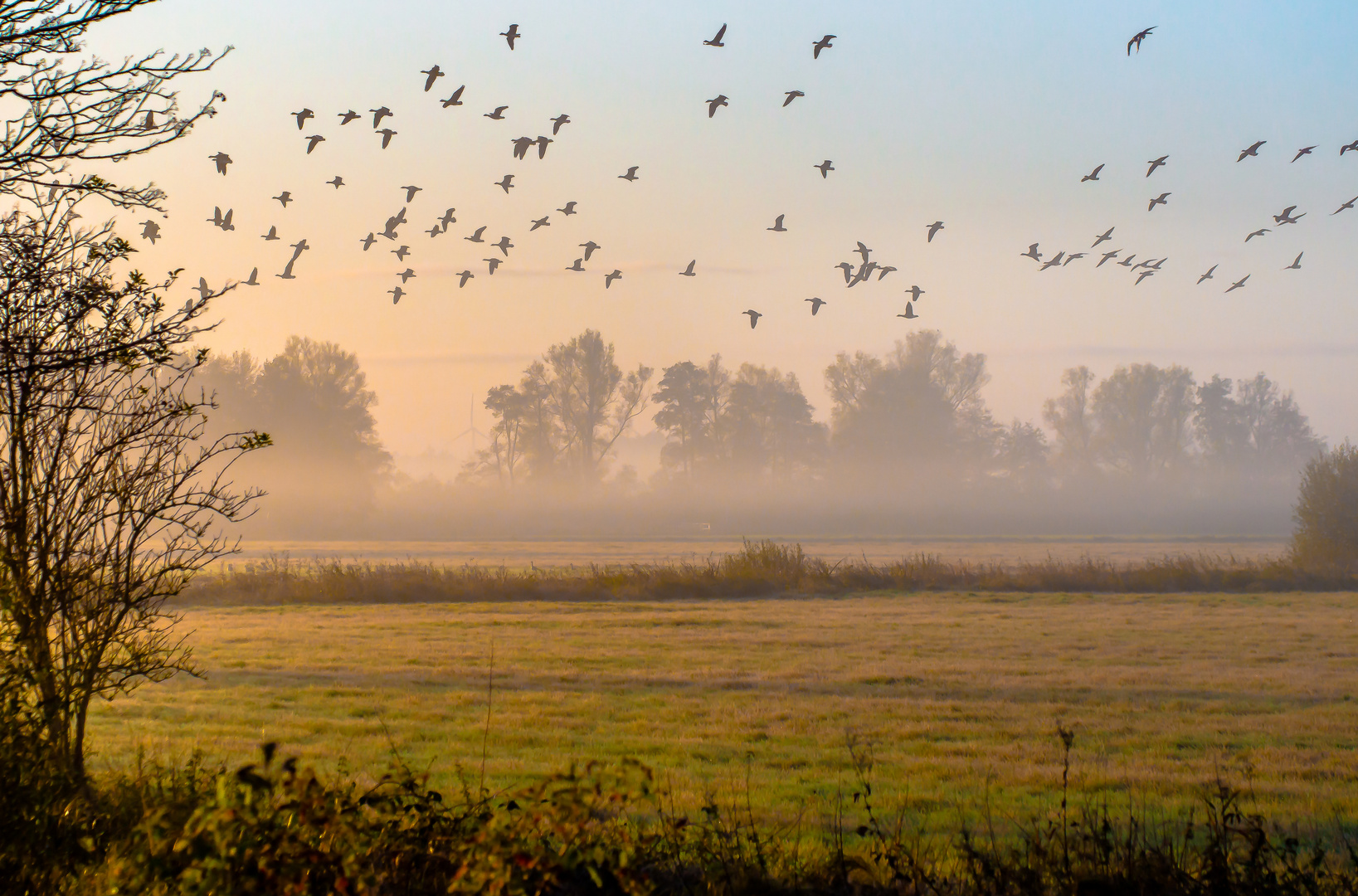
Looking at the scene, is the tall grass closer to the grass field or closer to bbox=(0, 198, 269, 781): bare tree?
the grass field

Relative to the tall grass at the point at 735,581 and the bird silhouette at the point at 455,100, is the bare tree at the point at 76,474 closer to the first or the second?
the bird silhouette at the point at 455,100

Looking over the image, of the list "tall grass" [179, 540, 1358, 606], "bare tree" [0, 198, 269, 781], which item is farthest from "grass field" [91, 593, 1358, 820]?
"tall grass" [179, 540, 1358, 606]

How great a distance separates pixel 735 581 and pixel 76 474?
23.0 metres

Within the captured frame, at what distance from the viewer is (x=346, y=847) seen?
388 centimetres

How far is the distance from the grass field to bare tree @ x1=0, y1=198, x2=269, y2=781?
869mm

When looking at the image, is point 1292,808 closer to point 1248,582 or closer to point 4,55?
point 4,55

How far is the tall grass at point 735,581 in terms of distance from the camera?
26.8 meters

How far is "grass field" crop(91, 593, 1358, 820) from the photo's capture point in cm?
920

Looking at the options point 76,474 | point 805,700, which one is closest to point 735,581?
point 805,700

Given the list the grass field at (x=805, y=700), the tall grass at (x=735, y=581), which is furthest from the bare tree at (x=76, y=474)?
the tall grass at (x=735, y=581)

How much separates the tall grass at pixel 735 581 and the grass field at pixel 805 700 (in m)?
3.46

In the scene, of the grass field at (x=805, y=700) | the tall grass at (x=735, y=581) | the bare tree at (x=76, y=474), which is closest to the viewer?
the bare tree at (x=76, y=474)

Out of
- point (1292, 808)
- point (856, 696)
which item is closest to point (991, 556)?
point (856, 696)

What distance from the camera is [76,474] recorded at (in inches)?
262
